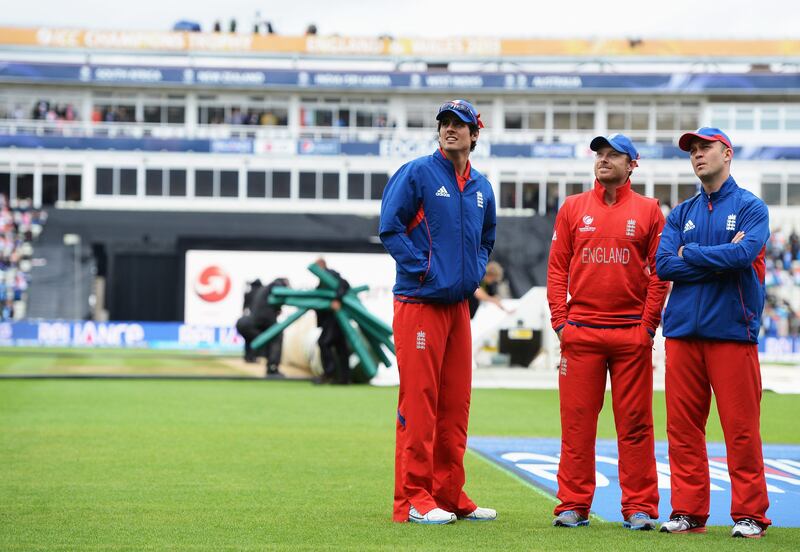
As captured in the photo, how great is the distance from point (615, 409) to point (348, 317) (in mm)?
11756

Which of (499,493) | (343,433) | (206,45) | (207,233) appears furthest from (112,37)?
(499,493)

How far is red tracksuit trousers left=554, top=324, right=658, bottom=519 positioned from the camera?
20.6 ft

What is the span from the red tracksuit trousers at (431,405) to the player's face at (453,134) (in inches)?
32.8

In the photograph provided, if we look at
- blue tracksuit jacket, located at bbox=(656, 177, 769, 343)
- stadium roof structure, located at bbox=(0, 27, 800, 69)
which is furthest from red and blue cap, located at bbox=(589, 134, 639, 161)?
stadium roof structure, located at bbox=(0, 27, 800, 69)

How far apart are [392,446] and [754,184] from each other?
4200cm

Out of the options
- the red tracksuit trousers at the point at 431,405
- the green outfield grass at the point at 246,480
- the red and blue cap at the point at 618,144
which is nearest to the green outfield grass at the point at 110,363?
the green outfield grass at the point at 246,480

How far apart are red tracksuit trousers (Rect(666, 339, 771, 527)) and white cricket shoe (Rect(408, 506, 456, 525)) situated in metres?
1.16

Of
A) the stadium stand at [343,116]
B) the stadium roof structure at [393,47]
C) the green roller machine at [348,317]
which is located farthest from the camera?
the stadium roof structure at [393,47]

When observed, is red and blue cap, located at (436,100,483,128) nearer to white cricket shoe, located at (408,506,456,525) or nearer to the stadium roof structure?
white cricket shoe, located at (408,506,456,525)

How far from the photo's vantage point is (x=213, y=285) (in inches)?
1478

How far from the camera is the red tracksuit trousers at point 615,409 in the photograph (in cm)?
629

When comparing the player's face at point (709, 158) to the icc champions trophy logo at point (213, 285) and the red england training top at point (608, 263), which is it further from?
the icc champions trophy logo at point (213, 285)

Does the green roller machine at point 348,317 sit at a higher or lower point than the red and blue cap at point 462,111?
lower

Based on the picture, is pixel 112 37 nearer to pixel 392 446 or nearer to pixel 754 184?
pixel 754 184
